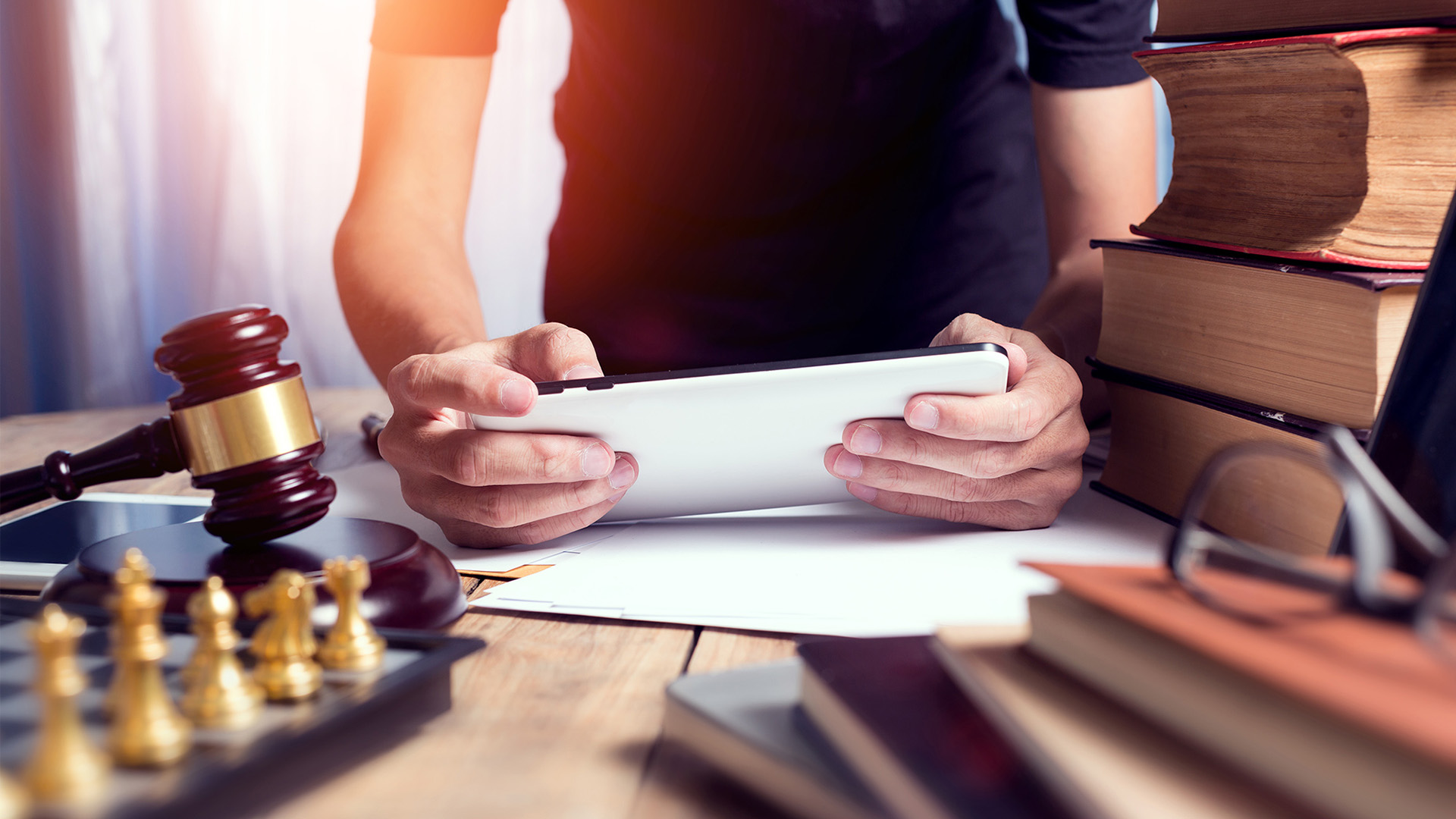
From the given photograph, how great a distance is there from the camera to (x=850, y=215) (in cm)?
175

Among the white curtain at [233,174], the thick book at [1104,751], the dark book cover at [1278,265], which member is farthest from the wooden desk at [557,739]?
the white curtain at [233,174]

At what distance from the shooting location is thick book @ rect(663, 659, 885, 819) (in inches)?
15.8

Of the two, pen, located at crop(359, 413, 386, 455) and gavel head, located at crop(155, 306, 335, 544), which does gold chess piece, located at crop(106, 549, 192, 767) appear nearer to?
gavel head, located at crop(155, 306, 335, 544)

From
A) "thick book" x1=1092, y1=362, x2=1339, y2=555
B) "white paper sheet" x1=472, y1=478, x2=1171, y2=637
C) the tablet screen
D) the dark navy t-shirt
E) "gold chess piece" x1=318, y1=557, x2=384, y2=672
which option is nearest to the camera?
"gold chess piece" x1=318, y1=557, x2=384, y2=672

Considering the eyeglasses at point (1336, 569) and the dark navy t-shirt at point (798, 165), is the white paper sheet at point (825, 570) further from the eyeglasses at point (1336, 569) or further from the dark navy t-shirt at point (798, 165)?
the dark navy t-shirt at point (798, 165)

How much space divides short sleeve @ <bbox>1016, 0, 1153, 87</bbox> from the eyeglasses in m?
1.38

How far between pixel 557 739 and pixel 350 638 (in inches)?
4.6

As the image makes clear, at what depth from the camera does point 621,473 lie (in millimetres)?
861

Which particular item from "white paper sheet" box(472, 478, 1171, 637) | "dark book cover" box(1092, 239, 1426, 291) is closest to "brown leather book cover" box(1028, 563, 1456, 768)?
"white paper sheet" box(472, 478, 1171, 637)

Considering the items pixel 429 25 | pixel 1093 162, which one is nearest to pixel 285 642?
pixel 429 25

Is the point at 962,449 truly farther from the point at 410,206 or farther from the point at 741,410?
the point at 410,206

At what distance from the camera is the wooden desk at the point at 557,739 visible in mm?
446

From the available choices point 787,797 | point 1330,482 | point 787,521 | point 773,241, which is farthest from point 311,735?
point 773,241

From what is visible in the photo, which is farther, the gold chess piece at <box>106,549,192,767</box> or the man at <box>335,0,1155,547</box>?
the man at <box>335,0,1155,547</box>
